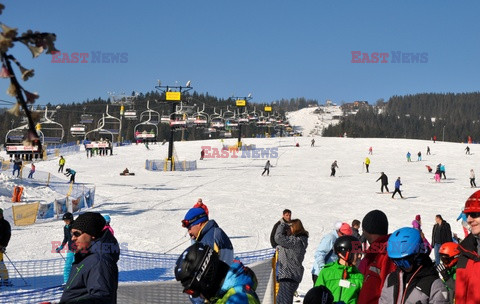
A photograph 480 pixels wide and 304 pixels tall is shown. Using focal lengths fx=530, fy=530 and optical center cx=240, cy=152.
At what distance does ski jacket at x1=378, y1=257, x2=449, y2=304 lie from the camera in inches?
130

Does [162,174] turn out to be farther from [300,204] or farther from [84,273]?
[84,273]

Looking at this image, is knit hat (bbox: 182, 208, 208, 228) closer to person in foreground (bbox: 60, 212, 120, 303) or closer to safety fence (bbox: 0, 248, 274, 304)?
safety fence (bbox: 0, 248, 274, 304)

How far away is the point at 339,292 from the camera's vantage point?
440 cm

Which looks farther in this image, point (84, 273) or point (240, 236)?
point (240, 236)

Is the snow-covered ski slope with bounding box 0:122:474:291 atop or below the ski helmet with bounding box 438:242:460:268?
below

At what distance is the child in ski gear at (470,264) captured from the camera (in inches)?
137

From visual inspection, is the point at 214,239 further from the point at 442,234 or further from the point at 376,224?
the point at 442,234

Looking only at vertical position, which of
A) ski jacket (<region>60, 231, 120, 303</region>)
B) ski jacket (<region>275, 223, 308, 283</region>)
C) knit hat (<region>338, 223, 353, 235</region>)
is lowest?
ski jacket (<region>275, 223, 308, 283</region>)

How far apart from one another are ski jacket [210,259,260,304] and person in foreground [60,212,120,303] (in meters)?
1.30

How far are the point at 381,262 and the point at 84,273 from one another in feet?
7.74

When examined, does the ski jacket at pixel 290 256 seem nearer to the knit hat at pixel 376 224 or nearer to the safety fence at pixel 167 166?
the knit hat at pixel 376 224

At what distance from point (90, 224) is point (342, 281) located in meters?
2.08

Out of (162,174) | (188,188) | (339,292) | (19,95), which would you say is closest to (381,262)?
(339,292)

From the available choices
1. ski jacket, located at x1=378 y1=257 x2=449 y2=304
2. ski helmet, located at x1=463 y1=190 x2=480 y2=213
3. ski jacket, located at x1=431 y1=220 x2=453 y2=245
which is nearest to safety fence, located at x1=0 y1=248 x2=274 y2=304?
ski jacket, located at x1=378 y1=257 x2=449 y2=304
